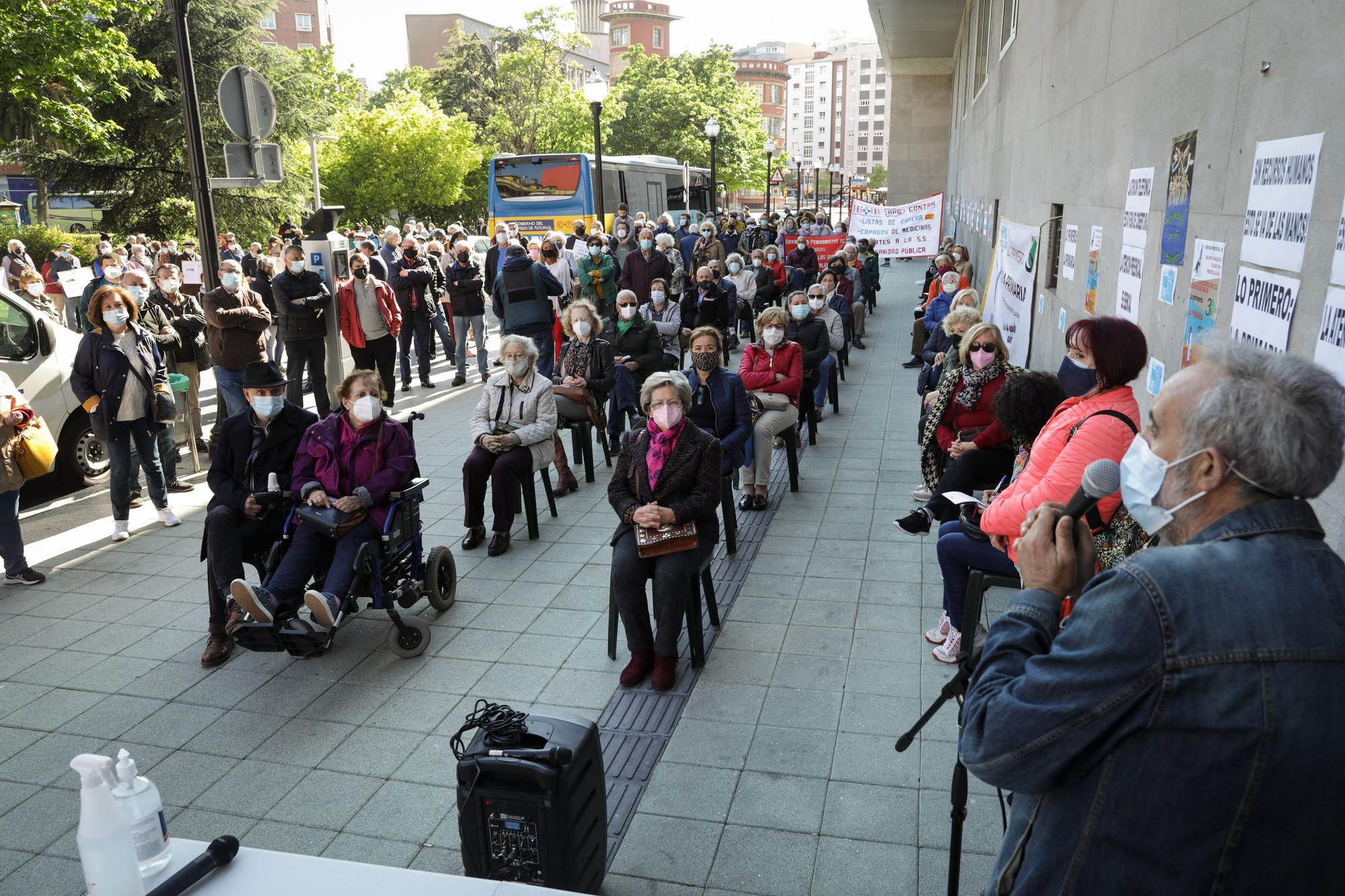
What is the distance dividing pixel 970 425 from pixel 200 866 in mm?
5241

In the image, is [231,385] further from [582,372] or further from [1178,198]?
[1178,198]

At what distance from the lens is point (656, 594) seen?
4980 mm

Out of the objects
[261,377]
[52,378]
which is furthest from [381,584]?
[52,378]

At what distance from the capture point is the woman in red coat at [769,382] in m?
7.76

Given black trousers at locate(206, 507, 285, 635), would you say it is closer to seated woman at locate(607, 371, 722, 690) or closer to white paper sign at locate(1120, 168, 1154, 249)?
seated woman at locate(607, 371, 722, 690)

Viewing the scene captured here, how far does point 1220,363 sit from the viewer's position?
1.67m

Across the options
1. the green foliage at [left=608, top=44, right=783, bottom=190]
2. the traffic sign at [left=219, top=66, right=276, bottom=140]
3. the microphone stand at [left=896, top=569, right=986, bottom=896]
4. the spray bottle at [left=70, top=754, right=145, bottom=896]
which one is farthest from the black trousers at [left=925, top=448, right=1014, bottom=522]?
the green foliage at [left=608, top=44, right=783, bottom=190]

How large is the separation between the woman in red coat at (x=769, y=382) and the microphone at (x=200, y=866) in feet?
19.0

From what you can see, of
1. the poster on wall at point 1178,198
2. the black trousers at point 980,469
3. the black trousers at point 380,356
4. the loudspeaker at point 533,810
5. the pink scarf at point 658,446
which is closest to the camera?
the loudspeaker at point 533,810

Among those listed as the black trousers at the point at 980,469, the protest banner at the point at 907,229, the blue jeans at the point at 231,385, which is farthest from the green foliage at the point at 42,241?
the black trousers at the point at 980,469

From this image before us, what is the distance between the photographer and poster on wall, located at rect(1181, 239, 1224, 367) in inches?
155

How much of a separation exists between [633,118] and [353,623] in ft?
185

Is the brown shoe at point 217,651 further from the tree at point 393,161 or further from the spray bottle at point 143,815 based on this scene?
the tree at point 393,161

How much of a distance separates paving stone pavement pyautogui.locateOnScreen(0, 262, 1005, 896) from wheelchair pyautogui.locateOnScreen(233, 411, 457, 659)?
18 centimetres
